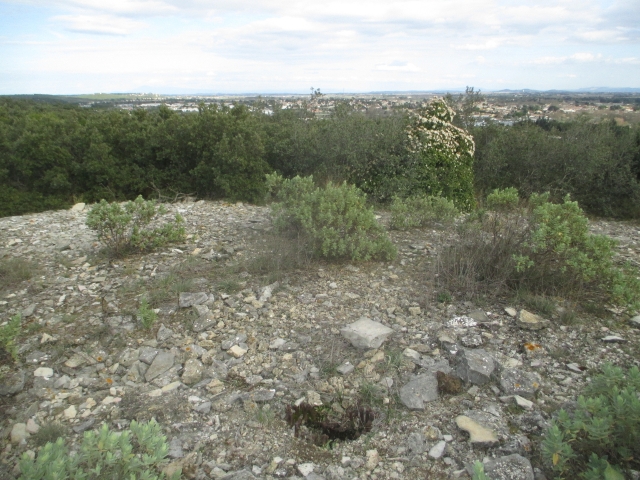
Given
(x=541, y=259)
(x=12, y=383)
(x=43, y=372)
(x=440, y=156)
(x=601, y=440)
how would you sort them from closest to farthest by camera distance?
(x=601, y=440) < (x=12, y=383) < (x=43, y=372) < (x=541, y=259) < (x=440, y=156)

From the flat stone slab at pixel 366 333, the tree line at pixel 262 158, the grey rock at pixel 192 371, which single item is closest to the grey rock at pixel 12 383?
the grey rock at pixel 192 371

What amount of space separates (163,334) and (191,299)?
1.47ft

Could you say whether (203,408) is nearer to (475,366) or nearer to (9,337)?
(9,337)

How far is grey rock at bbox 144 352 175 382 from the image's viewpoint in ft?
9.63

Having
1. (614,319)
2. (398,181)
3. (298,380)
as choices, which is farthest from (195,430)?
(398,181)

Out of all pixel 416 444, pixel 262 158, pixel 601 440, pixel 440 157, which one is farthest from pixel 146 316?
pixel 440 157

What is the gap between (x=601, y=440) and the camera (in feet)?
6.54

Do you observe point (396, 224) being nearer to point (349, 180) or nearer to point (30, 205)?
point (349, 180)

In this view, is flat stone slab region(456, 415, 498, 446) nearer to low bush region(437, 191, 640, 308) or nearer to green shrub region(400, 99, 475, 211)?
low bush region(437, 191, 640, 308)

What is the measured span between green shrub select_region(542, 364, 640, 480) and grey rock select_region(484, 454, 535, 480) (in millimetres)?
112

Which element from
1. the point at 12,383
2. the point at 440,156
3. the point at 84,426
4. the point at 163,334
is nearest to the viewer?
the point at 84,426

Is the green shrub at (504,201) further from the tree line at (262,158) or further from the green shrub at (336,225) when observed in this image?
the tree line at (262,158)

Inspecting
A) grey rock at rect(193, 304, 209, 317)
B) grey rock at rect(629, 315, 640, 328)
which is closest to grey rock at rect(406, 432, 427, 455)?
grey rock at rect(193, 304, 209, 317)

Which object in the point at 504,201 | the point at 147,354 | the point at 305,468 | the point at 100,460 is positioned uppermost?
the point at 504,201
